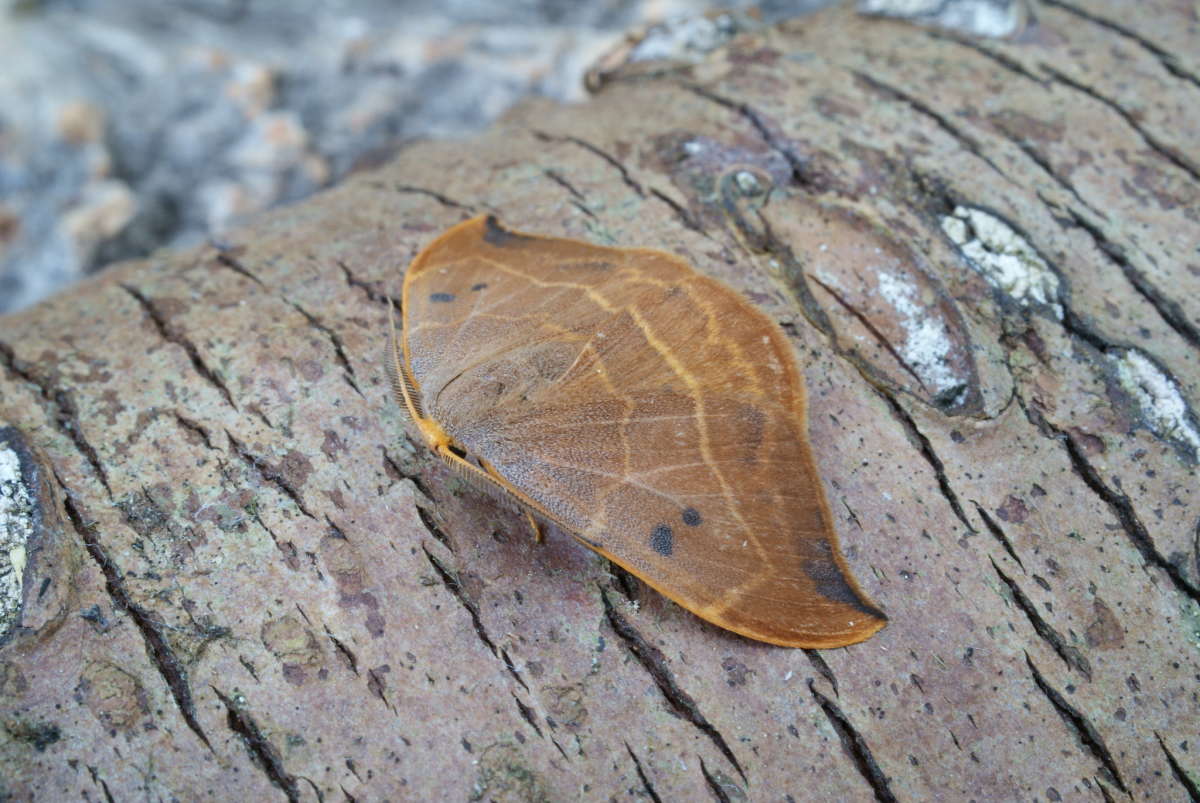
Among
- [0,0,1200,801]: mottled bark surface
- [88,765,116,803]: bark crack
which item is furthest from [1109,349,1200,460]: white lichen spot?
[88,765,116,803]: bark crack

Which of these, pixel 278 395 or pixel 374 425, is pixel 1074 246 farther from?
pixel 278 395

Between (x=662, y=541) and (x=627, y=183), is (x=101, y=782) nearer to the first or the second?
(x=662, y=541)

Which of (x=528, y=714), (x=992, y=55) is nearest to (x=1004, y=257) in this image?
(x=992, y=55)

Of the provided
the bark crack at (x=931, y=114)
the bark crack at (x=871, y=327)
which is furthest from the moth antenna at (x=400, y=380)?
the bark crack at (x=931, y=114)

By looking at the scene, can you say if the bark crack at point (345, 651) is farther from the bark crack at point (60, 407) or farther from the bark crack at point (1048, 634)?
the bark crack at point (1048, 634)

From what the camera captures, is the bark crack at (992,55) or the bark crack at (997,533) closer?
the bark crack at (997,533)
